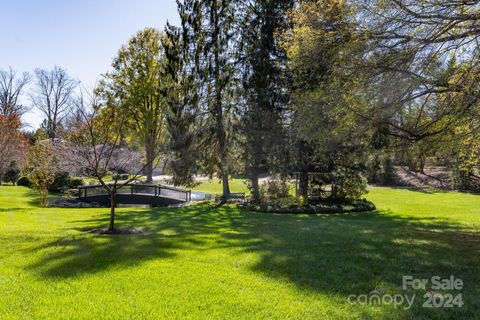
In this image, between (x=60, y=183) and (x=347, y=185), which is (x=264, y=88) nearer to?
(x=347, y=185)

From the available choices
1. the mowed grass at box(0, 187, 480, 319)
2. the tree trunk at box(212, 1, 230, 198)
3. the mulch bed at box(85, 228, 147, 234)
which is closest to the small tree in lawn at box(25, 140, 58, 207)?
the tree trunk at box(212, 1, 230, 198)

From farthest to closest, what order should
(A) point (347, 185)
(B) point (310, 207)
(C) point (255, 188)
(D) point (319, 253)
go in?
(C) point (255, 188), (A) point (347, 185), (B) point (310, 207), (D) point (319, 253)

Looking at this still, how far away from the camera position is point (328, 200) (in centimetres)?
1572

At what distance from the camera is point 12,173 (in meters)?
27.1

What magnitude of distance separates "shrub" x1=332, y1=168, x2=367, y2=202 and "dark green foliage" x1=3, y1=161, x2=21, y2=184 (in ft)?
83.1

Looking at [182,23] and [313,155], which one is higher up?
[182,23]

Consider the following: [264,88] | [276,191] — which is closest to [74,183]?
[276,191]

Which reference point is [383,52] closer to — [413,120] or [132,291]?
[413,120]

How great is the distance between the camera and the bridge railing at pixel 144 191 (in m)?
19.5

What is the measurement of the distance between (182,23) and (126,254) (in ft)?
47.6

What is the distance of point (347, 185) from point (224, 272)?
39.3 ft

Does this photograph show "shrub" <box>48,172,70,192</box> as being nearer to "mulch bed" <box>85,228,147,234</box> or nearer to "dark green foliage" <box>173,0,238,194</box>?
"dark green foliage" <box>173,0,238,194</box>

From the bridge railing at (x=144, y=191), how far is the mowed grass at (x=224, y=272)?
12.0 meters

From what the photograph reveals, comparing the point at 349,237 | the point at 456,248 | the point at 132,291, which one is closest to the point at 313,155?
the point at 349,237
